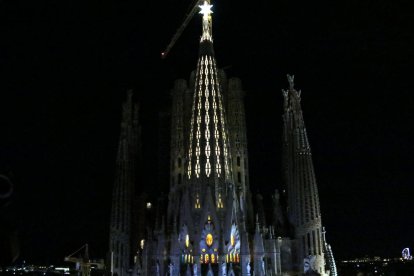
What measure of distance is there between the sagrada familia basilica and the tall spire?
0.73 feet

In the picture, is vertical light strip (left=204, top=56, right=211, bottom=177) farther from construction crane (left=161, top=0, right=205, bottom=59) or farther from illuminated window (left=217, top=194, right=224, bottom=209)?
construction crane (left=161, top=0, right=205, bottom=59)

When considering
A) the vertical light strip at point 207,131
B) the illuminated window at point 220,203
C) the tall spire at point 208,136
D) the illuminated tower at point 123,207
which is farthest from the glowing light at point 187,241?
the vertical light strip at point 207,131

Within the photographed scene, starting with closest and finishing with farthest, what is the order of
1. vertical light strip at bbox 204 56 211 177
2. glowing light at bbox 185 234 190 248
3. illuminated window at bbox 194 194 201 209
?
1. glowing light at bbox 185 234 190 248
2. illuminated window at bbox 194 194 201 209
3. vertical light strip at bbox 204 56 211 177

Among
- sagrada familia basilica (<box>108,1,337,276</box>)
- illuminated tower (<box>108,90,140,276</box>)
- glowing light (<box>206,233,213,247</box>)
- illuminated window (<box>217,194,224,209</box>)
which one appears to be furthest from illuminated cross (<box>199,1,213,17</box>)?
glowing light (<box>206,233,213,247</box>)

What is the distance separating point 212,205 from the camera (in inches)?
4033

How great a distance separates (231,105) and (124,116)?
25.9 meters

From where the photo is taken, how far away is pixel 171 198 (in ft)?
368

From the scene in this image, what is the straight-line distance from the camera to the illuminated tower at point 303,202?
96875 mm

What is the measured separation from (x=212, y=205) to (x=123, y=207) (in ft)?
62.0

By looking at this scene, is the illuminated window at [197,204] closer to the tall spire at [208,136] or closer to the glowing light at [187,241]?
the tall spire at [208,136]

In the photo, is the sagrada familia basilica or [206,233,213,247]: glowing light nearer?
the sagrada familia basilica

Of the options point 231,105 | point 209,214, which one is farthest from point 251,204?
point 231,105

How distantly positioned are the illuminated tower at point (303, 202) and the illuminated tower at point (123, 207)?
3445 centimetres

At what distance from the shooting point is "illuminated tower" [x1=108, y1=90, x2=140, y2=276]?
10206 centimetres
